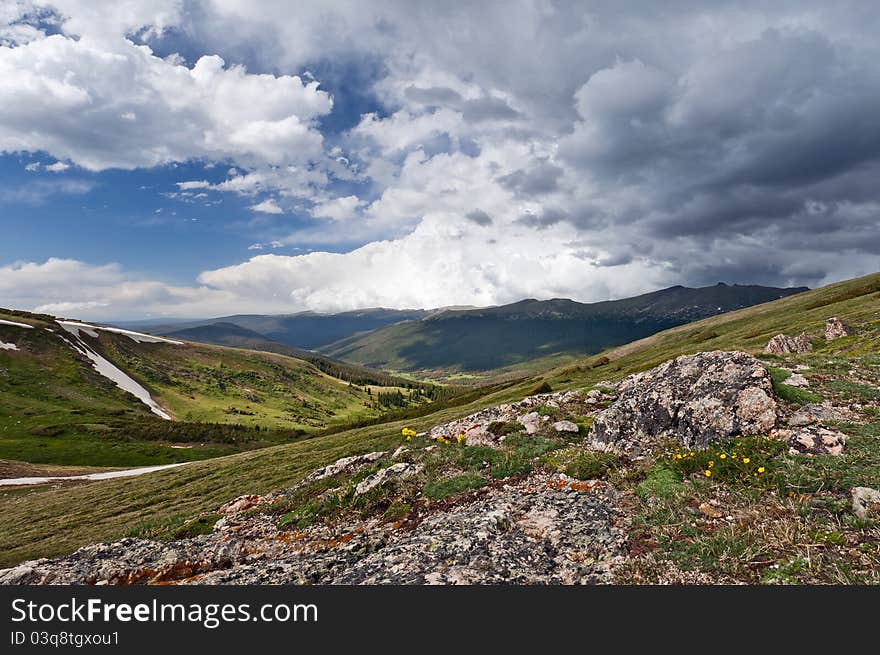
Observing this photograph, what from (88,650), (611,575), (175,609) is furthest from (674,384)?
(88,650)

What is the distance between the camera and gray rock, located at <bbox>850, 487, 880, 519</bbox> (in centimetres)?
812

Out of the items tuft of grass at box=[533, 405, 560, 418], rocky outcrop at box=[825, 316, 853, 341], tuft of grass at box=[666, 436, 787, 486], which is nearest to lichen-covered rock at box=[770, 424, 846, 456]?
tuft of grass at box=[666, 436, 787, 486]

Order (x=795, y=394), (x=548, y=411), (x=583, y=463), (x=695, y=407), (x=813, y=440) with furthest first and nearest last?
(x=548, y=411)
(x=695, y=407)
(x=795, y=394)
(x=583, y=463)
(x=813, y=440)

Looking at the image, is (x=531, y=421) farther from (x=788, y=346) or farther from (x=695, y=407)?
(x=788, y=346)

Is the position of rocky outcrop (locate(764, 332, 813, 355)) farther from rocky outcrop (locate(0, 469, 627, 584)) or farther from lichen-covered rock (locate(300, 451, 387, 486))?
lichen-covered rock (locate(300, 451, 387, 486))

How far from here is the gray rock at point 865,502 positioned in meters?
8.12

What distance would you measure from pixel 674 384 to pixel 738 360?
2858mm

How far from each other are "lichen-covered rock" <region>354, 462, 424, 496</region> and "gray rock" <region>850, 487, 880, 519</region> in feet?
42.2

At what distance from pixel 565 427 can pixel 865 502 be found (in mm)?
10494

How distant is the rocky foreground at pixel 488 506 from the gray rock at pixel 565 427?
0.05m

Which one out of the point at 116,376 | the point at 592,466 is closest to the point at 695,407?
the point at 592,466

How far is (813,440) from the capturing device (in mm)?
11422

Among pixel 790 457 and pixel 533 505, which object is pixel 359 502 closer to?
pixel 533 505

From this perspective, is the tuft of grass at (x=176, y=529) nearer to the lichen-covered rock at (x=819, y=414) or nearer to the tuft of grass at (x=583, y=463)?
the tuft of grass at (x=583, y=463)
